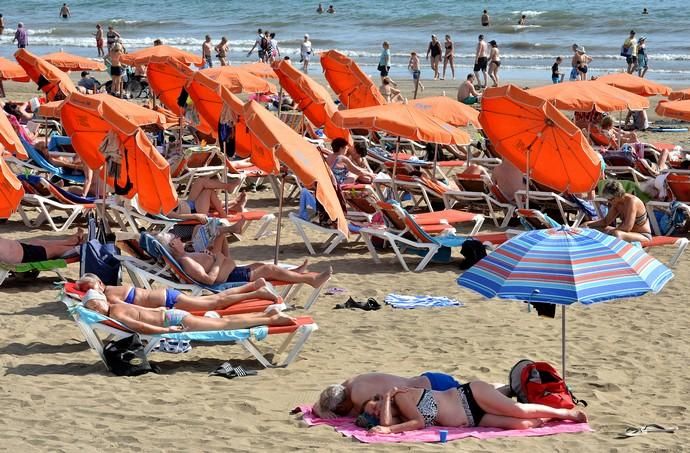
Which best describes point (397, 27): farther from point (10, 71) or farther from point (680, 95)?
point (680, 95)

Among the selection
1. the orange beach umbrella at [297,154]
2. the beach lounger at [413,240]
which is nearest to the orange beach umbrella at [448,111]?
the beach lounger at [413,240]

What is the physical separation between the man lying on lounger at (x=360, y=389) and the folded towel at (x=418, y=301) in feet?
8.63

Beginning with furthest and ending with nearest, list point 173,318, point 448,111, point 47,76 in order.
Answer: point 47,76, point 448,111, point 173,318

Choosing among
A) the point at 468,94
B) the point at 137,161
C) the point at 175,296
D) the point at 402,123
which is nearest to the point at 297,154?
the point at 175,296

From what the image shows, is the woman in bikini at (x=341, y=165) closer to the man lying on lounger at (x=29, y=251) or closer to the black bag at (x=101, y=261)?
the man lying on lounger at (x=29, y=251)

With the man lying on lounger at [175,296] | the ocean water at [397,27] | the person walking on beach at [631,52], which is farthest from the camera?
the ocean water at [397,27]

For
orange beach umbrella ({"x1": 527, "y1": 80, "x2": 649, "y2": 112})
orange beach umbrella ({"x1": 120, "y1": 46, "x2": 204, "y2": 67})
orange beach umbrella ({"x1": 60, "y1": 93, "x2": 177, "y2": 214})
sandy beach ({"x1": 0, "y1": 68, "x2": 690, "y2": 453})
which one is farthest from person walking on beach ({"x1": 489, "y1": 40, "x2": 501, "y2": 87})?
orange beach umbrella ({"x1": 60, "y1": 93, "x2": 177, "y2": 214})

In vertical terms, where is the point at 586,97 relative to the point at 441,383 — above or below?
above

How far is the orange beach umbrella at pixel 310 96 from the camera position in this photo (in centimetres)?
1299

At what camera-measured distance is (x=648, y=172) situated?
42.8ft

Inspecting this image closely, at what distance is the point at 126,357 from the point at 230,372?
0.57 metres

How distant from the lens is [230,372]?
6.56 m

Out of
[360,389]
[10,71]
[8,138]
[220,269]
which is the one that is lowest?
[10,71]

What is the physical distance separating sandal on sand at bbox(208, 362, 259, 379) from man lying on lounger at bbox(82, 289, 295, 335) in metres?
0.22
